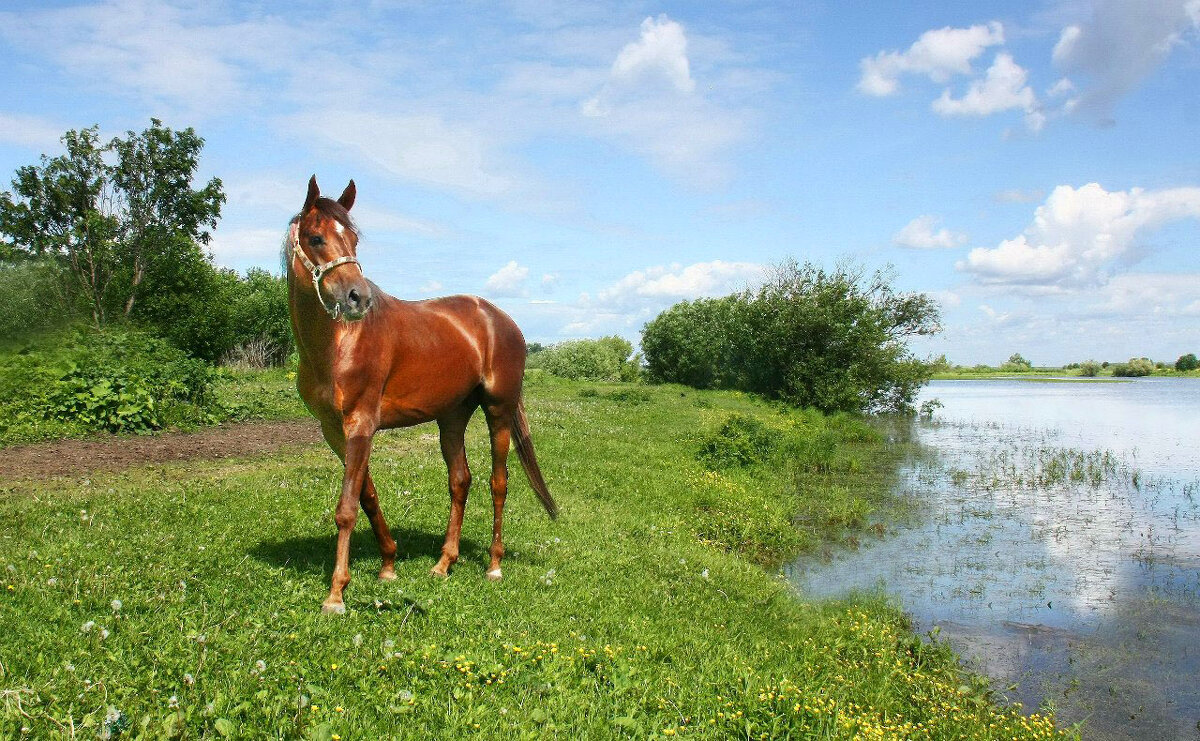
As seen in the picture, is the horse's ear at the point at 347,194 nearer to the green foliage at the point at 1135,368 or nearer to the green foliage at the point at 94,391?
the green foliage at the point at 94,391

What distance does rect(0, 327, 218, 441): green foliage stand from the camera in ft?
43.0

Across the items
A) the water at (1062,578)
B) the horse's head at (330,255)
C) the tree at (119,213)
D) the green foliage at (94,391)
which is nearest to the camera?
the horse's head at (330,255)

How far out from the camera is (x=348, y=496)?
5688 millimetres

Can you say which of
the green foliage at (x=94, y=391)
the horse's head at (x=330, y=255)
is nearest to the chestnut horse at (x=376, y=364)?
the horse's head at (x=330, y=255)

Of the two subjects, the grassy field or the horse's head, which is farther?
the horse's head

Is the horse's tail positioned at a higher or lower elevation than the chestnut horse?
lower

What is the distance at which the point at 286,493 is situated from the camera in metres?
9.48

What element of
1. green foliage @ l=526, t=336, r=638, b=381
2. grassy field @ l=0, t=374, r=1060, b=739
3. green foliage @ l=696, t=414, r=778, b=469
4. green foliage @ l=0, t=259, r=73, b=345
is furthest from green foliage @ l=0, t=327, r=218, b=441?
green foliage @ l=526, t=336, r=638, b=381

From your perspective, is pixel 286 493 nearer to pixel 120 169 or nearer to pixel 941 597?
pixel 941 597

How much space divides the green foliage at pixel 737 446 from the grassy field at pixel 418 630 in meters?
5.38

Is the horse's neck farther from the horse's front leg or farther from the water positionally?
the water

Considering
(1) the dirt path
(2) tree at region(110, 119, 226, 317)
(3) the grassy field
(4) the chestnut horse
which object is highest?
(2) tree at region(110, 119, 226, 317)

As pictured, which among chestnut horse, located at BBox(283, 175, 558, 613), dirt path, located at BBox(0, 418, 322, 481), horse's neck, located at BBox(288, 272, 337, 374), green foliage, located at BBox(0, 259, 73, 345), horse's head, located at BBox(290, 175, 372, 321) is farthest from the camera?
dirt path, located at BBox(0, 418, 322, 481)

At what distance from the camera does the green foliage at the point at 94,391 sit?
516 inches
